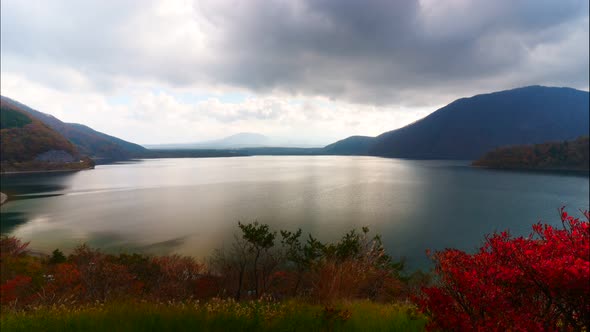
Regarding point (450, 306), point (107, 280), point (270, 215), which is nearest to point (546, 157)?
point (270, 215)

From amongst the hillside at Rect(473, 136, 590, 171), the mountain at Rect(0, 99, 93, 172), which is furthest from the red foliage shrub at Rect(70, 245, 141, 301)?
the hillside at Rect(473, 136, 590, 171)

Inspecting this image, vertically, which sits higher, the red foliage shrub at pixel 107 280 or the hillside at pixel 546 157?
the hillside at pixel 546 157

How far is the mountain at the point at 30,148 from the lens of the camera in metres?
137

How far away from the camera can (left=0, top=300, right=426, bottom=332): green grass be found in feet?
17.2

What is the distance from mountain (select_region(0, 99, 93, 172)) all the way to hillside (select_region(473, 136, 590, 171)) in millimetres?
247930

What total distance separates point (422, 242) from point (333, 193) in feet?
129

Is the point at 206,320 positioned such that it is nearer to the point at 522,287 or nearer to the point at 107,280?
the point at 522,287

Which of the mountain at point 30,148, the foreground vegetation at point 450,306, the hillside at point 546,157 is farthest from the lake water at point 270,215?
the hillside at point 546,157

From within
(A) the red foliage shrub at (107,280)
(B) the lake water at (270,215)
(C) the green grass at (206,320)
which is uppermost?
(C) the green grass at (206,320)

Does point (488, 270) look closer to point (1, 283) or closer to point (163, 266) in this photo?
point (163, 266)

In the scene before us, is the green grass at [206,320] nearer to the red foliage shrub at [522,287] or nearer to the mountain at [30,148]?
the red foliage shrub at [522,287]

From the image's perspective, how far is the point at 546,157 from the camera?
478ft

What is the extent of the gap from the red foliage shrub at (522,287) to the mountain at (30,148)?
184037mm

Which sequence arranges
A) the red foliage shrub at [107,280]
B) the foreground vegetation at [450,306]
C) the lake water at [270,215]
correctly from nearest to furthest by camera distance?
1. the foreground vegetation at [450,306]
2. the red foliage shrub at [107,280]
3. the lake water at [270,215]
